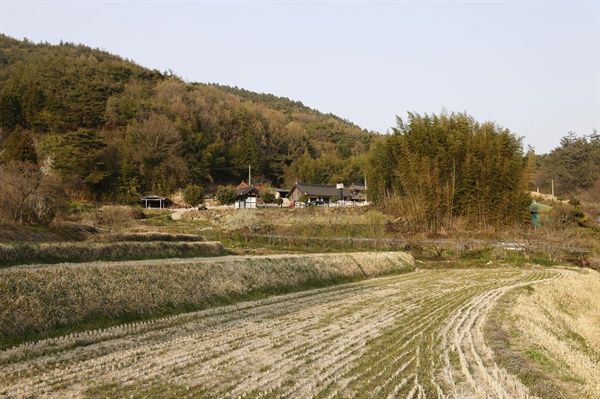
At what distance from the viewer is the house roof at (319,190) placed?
158ft

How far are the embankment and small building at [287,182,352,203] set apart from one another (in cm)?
3477

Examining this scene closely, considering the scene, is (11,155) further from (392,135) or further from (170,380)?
(170,380)

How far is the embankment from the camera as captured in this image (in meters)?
6.53

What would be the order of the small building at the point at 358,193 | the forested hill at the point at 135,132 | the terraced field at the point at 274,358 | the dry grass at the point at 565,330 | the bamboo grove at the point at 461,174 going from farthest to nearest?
the small building at the point at 358,193 < the forested hill at the point at 135,132 < the bamboo grove at the point at 461,174 < the dry grass at the point at 565,330 < the terraced field at the point at 274,358

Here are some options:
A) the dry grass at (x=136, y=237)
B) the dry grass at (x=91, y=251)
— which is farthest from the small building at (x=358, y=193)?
the dry grass at (x=91, y=251)

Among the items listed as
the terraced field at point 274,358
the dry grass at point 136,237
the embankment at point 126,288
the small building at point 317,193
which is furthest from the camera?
the small building at point 317,193

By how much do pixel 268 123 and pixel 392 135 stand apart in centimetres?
4276

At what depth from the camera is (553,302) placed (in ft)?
37.1

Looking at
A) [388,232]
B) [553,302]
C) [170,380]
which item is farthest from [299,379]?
[388,232]

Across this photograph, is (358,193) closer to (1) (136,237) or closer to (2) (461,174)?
(2) (461,174)

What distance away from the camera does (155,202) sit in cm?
4366

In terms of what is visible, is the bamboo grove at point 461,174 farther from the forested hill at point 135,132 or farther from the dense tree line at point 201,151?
the forested hill at point 135,132

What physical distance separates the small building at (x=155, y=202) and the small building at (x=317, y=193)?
13639 millimetres

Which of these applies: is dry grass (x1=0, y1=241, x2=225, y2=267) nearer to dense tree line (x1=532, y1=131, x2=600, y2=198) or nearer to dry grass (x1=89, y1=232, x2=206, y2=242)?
dry grass (x1=89, y1=232, x2=206, y2=242)
